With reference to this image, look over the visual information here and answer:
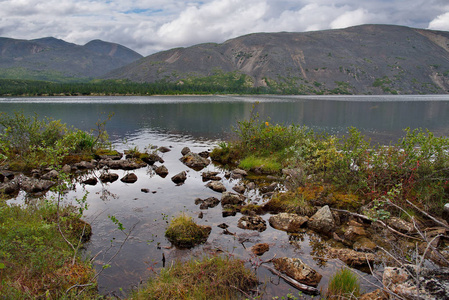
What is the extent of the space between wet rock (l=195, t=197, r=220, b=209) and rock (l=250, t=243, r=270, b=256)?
4503 millimetres

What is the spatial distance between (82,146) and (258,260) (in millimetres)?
20463

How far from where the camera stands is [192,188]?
17.9m

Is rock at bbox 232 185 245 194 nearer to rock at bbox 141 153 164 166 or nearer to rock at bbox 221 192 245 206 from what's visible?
rock at bbox 221 192 245 206

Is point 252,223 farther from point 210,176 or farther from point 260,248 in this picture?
point 210,176

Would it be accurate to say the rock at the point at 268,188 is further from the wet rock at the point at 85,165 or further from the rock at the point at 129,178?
the wet rock at the point at 85,165

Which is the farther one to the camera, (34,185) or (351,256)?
(34,185)

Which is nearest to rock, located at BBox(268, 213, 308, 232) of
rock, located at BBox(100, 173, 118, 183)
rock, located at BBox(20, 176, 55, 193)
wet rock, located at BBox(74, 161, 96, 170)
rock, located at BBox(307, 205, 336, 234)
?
rock, located at BBox(307, 205, 336, 234)

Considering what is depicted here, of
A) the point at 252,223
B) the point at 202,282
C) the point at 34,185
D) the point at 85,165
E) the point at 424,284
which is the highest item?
→ the point at 424,284

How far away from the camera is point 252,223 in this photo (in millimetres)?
12773

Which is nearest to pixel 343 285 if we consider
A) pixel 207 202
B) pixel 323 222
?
pixel 323 222

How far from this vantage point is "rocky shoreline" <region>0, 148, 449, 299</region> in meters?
6.26

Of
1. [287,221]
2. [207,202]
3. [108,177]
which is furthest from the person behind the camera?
[108,177]

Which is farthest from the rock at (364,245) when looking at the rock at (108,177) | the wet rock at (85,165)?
the wet rock at (85,165)

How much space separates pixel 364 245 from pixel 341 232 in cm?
138
